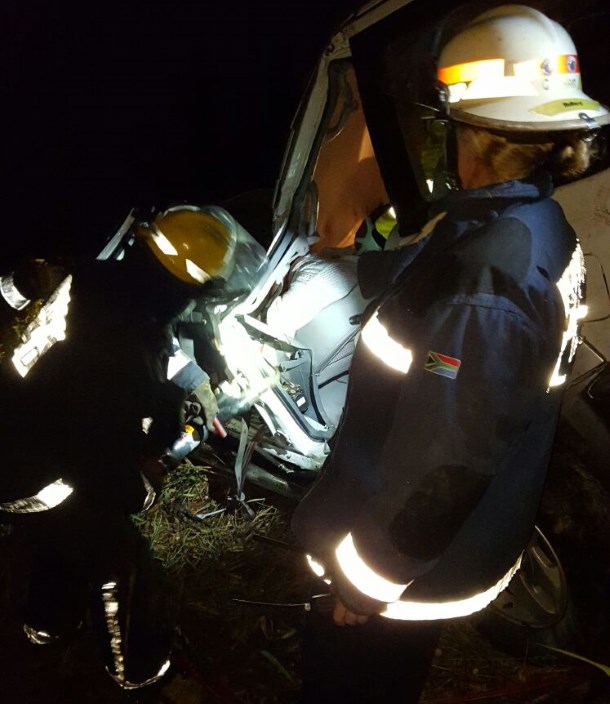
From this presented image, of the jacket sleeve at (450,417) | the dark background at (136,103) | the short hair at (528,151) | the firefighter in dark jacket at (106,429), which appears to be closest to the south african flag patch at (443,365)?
the jacket sleeve at (450,417)

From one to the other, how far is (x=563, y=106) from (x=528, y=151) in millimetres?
215

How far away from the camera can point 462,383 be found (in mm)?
1147

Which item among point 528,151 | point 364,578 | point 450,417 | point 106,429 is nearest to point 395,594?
point 364,578

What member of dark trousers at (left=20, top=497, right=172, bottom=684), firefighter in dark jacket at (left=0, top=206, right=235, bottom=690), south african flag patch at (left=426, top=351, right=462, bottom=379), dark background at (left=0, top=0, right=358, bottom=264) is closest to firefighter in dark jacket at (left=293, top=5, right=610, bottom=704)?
south african flag patch at (left=426, top=351, right=462, bottom=379)

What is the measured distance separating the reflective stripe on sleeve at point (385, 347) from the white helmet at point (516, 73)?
0.57m

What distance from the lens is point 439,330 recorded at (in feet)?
3.80

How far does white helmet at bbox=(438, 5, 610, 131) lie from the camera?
1.39m

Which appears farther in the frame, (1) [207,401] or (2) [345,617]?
(1) [207,401]

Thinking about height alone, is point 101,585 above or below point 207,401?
below

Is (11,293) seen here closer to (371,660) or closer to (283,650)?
(283,650)

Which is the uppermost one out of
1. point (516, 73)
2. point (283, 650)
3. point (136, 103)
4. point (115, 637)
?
point (516, 73)

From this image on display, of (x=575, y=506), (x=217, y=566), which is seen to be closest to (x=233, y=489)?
(x=217, y=566)

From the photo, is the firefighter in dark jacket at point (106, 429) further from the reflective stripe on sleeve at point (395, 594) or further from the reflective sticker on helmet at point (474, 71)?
the reflective sticker on helmet at point (474, 71)

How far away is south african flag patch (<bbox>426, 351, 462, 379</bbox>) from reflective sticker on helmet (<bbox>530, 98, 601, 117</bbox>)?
726 millimetres
